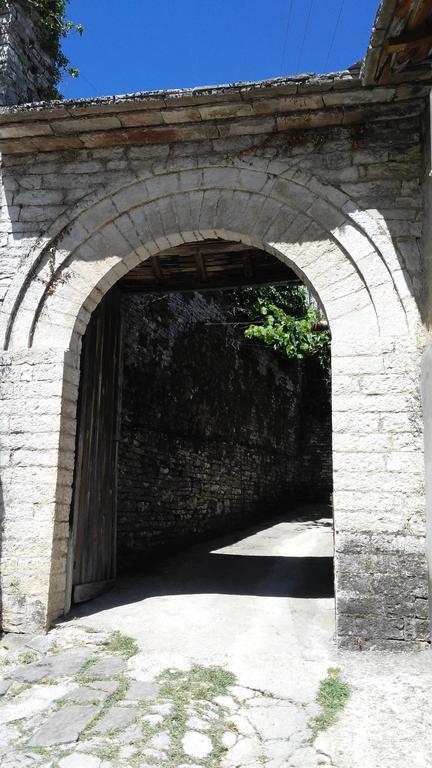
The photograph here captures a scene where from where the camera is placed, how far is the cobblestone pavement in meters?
2.64

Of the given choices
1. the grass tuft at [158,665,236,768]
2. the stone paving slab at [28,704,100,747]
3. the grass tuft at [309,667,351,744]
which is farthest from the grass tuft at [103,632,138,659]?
the grass tuft at [309,667,351,744]

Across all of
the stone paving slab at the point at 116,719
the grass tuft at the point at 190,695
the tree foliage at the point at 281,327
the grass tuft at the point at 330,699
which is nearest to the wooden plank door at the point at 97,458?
the grass tuft at the point at 190,695

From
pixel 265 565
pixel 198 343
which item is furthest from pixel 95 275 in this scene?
pixel 198 343

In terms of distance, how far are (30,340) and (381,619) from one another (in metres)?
3.32

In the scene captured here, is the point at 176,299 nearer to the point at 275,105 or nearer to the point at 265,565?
the point at 265,565

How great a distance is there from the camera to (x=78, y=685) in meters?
3.36

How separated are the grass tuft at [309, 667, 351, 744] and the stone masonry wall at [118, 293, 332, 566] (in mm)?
4139

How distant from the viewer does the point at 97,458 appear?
18.1 ft

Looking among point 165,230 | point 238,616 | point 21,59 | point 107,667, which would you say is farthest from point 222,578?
point 21,59

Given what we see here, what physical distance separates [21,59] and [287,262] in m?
3.67

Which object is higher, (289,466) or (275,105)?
(275,105)

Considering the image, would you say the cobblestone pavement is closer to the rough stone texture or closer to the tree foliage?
the rough stone texture

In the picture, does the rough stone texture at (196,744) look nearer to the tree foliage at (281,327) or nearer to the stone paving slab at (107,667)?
the stone paving slab at (107,667)

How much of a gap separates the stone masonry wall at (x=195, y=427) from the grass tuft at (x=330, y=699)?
4.14m
